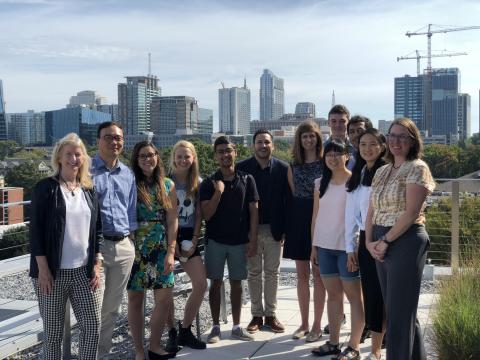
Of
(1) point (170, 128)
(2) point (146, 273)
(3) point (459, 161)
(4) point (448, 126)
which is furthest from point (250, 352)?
(4) point (448, 126)

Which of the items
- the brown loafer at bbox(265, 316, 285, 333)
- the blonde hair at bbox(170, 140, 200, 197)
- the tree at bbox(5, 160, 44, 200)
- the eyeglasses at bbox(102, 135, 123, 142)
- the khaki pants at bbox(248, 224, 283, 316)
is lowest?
the tree at bbox(5, 160, 44, 200)

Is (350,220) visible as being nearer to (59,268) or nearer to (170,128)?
(59,268)

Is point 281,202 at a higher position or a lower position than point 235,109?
lower

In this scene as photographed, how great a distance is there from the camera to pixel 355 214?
3.71 metres

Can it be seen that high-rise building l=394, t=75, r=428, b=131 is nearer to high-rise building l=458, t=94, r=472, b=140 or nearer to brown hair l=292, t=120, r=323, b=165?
high-rise building l=458, t=94, r=472, b=140

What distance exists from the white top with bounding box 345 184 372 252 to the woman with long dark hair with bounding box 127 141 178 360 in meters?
1.22

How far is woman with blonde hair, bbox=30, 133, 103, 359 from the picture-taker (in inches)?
122

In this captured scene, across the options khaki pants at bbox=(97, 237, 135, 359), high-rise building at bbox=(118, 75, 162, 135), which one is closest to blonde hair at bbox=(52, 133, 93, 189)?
khaki pants at bbox=(97, 237, 135, 359)

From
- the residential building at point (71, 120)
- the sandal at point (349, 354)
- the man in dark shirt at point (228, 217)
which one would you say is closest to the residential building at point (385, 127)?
the man in dark shirt at point (228, 217)

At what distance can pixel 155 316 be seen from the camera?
395cm

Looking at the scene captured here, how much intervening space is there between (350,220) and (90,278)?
1.75 m

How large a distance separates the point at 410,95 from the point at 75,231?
7323 inches

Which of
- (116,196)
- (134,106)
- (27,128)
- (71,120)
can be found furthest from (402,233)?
(27,128)

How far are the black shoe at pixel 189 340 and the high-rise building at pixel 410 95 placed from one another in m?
179
